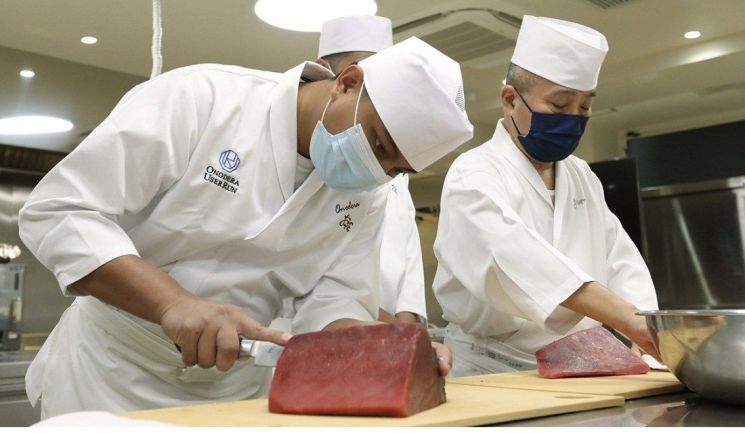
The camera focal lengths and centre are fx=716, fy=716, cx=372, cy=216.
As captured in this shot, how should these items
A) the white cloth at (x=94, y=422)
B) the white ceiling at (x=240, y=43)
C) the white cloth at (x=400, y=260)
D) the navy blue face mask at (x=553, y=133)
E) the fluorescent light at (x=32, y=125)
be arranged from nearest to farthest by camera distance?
the white cloth at (x=94, y=422) < the navy blue face mask at (x=553, y=133) < the white cloth at (x=400, y=260) < the white ceiling at (x=240, y=43) < the fluorescent light at (x=32, y=125)

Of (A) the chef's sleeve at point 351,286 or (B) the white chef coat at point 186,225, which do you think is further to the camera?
(A) the chef's sleeve at point 351,286

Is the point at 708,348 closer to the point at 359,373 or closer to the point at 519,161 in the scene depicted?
the point at 359,373

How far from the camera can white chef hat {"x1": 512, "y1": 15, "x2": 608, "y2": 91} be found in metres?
2.21

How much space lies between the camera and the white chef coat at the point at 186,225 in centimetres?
131

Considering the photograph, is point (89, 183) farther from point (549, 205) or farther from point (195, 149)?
point (549, 205)

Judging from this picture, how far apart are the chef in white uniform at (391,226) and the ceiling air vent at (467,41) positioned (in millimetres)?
1792

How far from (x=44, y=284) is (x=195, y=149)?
13.3 ft

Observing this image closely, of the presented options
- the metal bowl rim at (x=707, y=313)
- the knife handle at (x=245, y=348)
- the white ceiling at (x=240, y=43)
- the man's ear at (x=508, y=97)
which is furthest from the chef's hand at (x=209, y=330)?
the white ceiling at (x=240, y=43)

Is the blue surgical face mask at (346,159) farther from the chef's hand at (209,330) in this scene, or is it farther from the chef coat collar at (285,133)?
the chef's hand at (209,330)

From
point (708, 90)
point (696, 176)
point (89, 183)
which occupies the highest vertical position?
point (708, 90)

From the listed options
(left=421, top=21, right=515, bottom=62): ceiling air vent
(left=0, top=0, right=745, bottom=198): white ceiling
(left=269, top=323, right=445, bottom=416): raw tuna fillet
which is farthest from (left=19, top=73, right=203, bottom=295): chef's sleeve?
(left=421, top=21, right=515, bottom=62): ceiling air vent

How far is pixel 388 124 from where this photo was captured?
4.57 feet

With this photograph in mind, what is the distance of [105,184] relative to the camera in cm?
131

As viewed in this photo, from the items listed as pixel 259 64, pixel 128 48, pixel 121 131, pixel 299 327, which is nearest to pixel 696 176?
pixel 259 64
